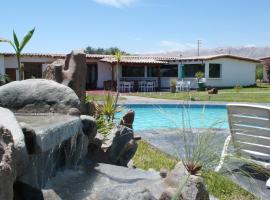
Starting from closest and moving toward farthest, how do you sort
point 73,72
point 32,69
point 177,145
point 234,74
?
point 73,72 → point 177,145 → point 32,69 → point 234,74

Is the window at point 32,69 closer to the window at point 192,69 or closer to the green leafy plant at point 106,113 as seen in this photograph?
the window at point 192,69

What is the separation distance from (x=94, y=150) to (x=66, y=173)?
3.62ft

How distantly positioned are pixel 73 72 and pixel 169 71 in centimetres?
3119

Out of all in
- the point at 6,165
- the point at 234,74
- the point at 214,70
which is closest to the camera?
the point at 6,165

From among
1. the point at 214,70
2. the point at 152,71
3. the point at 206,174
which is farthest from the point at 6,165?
the point at 152,71

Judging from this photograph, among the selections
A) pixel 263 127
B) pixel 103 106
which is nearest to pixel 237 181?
pixel 263 127

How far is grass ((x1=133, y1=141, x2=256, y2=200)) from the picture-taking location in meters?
5.74

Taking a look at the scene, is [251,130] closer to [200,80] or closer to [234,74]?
[200,80]

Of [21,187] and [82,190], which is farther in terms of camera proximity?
[82,190]

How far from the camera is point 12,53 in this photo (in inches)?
1241

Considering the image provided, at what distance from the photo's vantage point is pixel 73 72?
24.5 ft

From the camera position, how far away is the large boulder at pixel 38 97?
6195mm

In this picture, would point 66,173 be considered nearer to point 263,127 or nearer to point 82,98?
point 82,98

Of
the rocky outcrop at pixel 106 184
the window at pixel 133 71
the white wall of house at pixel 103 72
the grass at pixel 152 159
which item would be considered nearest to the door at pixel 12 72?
the white wall of house at pixel 103 72
